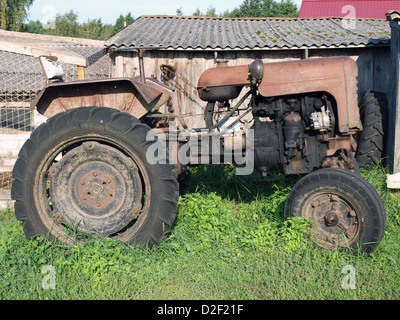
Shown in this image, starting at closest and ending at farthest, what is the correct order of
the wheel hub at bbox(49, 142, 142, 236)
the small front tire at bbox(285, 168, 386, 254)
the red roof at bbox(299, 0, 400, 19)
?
the small front tire at bbox(285, 168, 386, 254) → the wheel hub at bbox(49, 142, 142, 236) → the red roof at bbox(299, 0, 400, 19)

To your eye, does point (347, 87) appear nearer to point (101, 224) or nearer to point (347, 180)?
point (347, 180)

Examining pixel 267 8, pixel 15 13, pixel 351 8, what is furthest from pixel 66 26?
pixel 351 8

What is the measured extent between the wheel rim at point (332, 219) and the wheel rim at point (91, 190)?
5.07ft

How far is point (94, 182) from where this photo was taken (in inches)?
145

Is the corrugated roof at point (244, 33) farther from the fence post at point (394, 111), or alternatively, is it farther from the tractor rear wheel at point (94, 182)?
the tractor rear wheel at point (94, 182)

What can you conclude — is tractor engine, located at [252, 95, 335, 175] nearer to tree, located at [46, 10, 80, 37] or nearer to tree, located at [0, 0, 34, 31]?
tree, located at [0, 0, 34, 31]

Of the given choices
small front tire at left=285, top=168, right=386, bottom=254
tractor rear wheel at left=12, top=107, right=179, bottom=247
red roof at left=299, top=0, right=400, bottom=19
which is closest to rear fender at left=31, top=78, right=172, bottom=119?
tractor rear wheel at left=12, top=107, right=179, bottom=247

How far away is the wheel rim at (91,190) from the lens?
3572mm

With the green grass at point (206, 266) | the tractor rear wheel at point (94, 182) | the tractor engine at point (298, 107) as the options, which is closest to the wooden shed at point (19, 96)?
the tractor rear wheel at point (94, 182)

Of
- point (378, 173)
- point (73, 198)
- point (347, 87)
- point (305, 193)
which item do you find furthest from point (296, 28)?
point (73, 198)

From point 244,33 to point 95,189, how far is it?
24.0ft

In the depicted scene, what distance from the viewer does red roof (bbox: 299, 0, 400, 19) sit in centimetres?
1717

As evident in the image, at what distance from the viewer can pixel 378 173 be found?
224 inches
